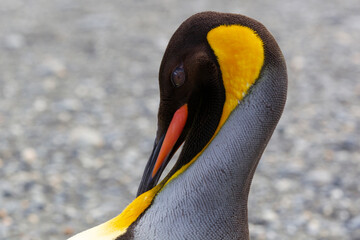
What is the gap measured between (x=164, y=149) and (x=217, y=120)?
0.34 meters

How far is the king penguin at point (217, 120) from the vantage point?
2523 mm

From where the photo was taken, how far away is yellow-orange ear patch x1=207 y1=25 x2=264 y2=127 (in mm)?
2496

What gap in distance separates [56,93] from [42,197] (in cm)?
216

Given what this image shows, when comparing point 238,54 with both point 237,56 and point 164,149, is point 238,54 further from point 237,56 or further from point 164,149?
point 164,149

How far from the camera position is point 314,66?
25.4ft

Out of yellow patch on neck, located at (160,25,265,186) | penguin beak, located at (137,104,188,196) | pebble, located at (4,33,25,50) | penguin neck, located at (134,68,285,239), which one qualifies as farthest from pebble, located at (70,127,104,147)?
yellow patch on neck, located at (160,25,265,186)

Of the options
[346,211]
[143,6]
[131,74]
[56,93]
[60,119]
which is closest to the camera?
[346,211]

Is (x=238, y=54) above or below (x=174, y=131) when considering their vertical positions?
above

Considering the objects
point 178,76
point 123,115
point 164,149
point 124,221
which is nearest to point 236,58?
point 178,76

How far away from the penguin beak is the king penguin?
8cm

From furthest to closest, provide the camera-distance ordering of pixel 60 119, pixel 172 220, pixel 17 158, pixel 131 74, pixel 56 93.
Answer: pixel 131 74, pixel 56 93, pixel 60 119, pixel 17 158, pixel 172 220

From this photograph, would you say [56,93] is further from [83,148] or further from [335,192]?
[335,192]

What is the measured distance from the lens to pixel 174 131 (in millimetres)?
2826

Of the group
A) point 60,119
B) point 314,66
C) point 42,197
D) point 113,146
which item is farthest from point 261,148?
point 314,66
